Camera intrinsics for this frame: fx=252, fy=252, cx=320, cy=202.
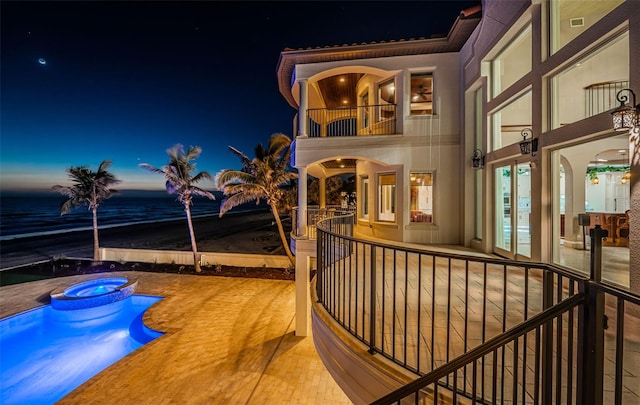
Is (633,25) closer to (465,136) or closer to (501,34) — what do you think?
(501,34)

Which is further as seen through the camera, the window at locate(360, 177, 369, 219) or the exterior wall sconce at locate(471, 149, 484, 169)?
the window at locate(360, 177, 369, 219)

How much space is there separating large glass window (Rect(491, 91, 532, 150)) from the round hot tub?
620 inches

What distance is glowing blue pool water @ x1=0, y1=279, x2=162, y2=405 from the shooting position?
284 inches

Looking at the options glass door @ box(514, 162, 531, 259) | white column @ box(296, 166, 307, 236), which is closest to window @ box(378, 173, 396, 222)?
white column @ box(296, 166, 307, 236)

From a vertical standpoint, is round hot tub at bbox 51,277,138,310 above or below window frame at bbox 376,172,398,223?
below

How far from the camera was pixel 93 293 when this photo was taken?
38.7ft

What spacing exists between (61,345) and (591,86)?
17.8m

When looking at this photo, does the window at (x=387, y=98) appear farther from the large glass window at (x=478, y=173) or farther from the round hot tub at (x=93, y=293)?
the round hot tub at (x=93, y=293)

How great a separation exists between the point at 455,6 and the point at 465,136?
6.32m

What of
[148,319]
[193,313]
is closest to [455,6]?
[193,313]

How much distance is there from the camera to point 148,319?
9.42 metres

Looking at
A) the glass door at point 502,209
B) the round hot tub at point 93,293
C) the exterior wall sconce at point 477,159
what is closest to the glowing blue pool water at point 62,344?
the round hot tub at point 93,293

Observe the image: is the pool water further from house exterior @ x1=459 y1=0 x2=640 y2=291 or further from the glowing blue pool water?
house exterior @ x1=459 y1=0 x2=640 y2=291

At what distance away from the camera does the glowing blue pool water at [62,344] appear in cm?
721
